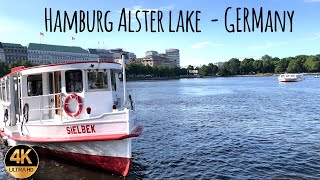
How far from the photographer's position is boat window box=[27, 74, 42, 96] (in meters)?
18.2

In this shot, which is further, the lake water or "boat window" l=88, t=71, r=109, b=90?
"boat window" l=88, t=71, r=109, b=90

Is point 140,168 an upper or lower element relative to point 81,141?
lower

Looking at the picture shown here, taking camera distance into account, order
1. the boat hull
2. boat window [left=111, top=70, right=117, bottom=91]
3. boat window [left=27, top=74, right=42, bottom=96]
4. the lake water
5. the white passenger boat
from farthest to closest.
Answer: boat window [left=27, top=74, right=42, bottom=96] → boat window [left=111, top=70, right=117, bottom=91] → the lake water → the boat hull → the white passenger boat

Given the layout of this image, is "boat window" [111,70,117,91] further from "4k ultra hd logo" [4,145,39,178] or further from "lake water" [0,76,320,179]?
"4k ultra hd logo" [4,145,39,178]

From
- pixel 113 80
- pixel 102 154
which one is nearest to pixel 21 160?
pixel 102 154

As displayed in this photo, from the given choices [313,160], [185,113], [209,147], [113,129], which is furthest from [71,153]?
[185,113]

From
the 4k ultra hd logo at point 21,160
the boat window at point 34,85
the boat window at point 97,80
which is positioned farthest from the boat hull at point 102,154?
the 4k ultra hd logo at point 21,160

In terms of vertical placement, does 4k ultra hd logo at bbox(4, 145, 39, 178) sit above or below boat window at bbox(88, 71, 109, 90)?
below

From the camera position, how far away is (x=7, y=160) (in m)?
11.6

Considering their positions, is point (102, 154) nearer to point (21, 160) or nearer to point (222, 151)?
point (21, 160)

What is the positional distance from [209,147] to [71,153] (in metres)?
9.22

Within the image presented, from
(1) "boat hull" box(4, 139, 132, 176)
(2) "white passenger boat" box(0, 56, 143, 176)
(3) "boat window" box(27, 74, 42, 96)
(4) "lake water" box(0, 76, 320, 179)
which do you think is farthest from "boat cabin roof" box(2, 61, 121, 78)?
(4) "lake water" box(0, 76, 320, 179)

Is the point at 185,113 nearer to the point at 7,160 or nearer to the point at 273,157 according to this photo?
the point at 273,157

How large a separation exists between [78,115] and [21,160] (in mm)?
5227
